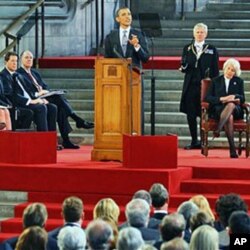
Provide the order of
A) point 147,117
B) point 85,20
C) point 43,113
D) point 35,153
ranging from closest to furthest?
point 35,153, point 43,113, point 147,117, point 85,20

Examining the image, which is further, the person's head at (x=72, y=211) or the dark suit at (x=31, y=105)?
the dark suit at (x=31, y=105)

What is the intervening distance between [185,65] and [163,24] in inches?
164

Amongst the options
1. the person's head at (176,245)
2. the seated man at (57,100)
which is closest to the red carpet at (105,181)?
the seated man at (57,100)

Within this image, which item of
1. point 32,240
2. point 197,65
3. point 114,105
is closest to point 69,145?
point 197,65

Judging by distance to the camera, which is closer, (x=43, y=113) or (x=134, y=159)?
(x=134, y=159)

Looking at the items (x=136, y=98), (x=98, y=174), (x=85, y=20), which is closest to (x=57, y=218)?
(x=98, y=174)

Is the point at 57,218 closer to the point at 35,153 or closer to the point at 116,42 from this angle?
the point at 35,153

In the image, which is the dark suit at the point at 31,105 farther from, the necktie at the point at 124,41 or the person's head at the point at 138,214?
the person's head at the point at 138,214

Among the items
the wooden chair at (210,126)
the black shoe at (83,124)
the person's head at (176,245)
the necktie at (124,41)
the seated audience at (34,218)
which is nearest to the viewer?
the person's head at (176,245)

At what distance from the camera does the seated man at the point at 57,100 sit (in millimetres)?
15180

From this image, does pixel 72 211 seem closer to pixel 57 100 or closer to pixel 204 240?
pixel 204 240

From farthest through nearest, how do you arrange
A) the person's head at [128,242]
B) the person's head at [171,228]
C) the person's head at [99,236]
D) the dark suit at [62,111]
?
the dark suit at [62,111], the person's head at [171,228], the person's head at [99,236], the person's head at [128,242]

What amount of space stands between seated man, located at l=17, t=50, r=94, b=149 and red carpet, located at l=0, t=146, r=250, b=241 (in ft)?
5.99

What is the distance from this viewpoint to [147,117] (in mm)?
16547
